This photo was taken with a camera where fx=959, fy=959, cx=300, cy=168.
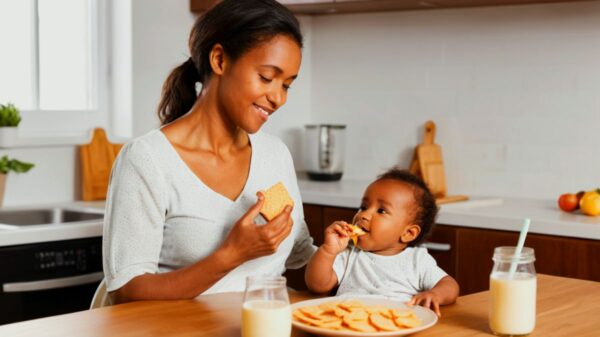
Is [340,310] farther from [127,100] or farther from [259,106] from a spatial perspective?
[127,100]

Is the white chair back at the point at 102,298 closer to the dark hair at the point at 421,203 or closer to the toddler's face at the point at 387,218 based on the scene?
the toddler's face at the point at 387,218

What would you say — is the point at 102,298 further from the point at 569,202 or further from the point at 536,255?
the point at 569,202

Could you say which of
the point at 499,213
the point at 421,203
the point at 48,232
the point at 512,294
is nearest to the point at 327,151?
the point at 499,213

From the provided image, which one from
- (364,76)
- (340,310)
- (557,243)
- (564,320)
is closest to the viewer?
(340,310)

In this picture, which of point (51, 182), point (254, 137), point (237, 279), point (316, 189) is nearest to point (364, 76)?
point (316, 189)

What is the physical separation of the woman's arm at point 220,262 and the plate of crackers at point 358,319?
0.27 metres

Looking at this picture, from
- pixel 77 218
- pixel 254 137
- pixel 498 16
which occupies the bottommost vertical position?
pixel 77 218

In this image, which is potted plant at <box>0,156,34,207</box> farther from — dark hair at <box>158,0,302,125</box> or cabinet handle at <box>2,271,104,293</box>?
dark hair at <box>158,0,302,125</box>

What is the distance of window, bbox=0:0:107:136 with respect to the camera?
410 centimetres

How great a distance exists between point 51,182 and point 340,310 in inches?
101

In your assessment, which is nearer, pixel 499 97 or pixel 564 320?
pixel 564 320

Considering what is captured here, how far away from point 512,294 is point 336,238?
19.0 inches

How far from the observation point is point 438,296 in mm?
2090

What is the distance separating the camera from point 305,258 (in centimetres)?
256
